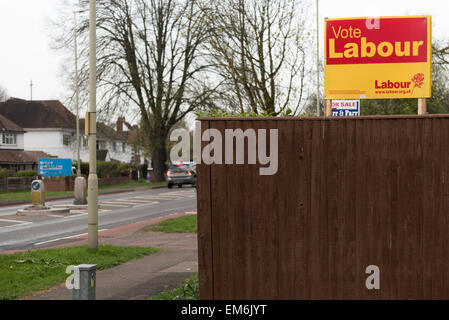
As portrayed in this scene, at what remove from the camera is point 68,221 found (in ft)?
65.1

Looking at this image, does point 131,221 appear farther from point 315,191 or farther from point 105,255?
point 315,191

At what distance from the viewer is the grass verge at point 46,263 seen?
8648 millimetres

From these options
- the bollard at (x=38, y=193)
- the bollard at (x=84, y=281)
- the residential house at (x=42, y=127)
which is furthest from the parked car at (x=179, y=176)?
the bollard at (x=84, y=281)

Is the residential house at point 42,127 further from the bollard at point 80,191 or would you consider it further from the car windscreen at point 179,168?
the bollard at point 80,191

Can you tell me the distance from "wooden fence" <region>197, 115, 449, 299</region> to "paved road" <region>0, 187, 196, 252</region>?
8.85m

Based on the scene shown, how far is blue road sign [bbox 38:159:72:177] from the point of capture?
27.7 metres

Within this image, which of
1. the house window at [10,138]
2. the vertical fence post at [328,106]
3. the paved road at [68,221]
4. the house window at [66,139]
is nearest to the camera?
Answer: the vertical fence post at [328,106]

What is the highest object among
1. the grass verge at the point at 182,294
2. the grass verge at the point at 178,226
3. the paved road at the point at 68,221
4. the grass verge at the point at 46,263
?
the grass verge at the point at 182,294

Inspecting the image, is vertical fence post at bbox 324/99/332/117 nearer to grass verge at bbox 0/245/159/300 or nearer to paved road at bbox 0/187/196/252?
grass verge at bbox 0/245/159/300

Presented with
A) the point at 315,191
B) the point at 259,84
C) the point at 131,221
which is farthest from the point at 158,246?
the point at 315,191

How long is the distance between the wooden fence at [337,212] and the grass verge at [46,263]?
3.56 m

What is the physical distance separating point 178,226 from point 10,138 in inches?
1951

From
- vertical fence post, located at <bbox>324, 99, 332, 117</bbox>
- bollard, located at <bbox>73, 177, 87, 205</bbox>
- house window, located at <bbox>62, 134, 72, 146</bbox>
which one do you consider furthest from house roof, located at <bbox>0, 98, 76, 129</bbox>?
vertical fence post, located at <bbox>324, 99, 332, 117</bbox>

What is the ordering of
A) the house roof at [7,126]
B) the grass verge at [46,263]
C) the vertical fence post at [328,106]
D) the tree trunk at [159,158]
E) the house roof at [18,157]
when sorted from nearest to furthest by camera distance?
the grass verge at [46,263] → the vertical fence post at [328,106] → the tree trunk at [159,158] → the house roof at [18,157] → the house roof at [7,126]
